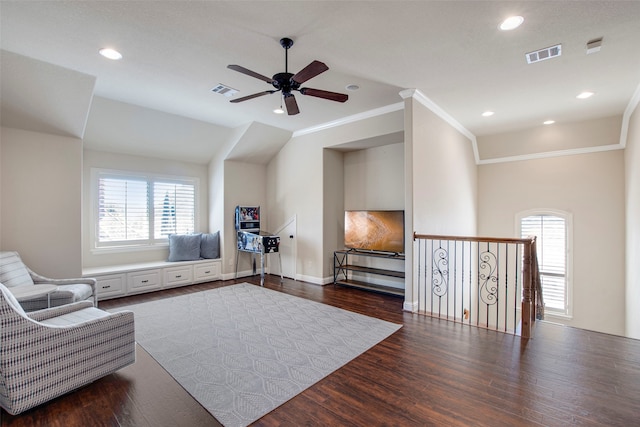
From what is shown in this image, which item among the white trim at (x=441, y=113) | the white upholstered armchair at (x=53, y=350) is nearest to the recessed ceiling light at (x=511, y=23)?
the white trim at (x=441, y=113)

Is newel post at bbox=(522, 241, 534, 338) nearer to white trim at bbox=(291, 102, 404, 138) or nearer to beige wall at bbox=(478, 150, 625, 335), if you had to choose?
Answer: white trim at bbox=(291, 102, 404, 138)

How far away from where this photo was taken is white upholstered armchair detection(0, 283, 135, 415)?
2.02 metres

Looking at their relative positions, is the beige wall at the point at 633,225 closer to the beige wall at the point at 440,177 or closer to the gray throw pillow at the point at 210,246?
the beige wall at the point at 440,177

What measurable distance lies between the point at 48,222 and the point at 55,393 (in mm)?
3088

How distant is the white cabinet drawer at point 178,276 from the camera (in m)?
5.63

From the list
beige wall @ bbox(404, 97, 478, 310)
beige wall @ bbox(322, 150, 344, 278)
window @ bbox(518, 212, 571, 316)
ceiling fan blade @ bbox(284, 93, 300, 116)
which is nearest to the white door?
beige wall @ bbox(322, 150, 344, 278)

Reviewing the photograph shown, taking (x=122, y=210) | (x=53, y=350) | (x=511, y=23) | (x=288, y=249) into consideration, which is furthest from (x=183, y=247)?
(x=511, y=23)

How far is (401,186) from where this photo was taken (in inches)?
225

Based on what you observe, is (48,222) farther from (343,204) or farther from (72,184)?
(343,204)

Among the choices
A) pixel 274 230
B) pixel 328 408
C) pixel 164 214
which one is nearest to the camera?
pixel 328 408

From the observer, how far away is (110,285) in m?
4.98

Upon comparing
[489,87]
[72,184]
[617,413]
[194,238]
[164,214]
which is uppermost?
[489,87]

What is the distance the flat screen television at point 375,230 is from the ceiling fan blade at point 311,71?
3.23 m

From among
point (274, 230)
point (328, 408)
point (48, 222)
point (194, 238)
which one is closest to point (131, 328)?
point (328, 408)
